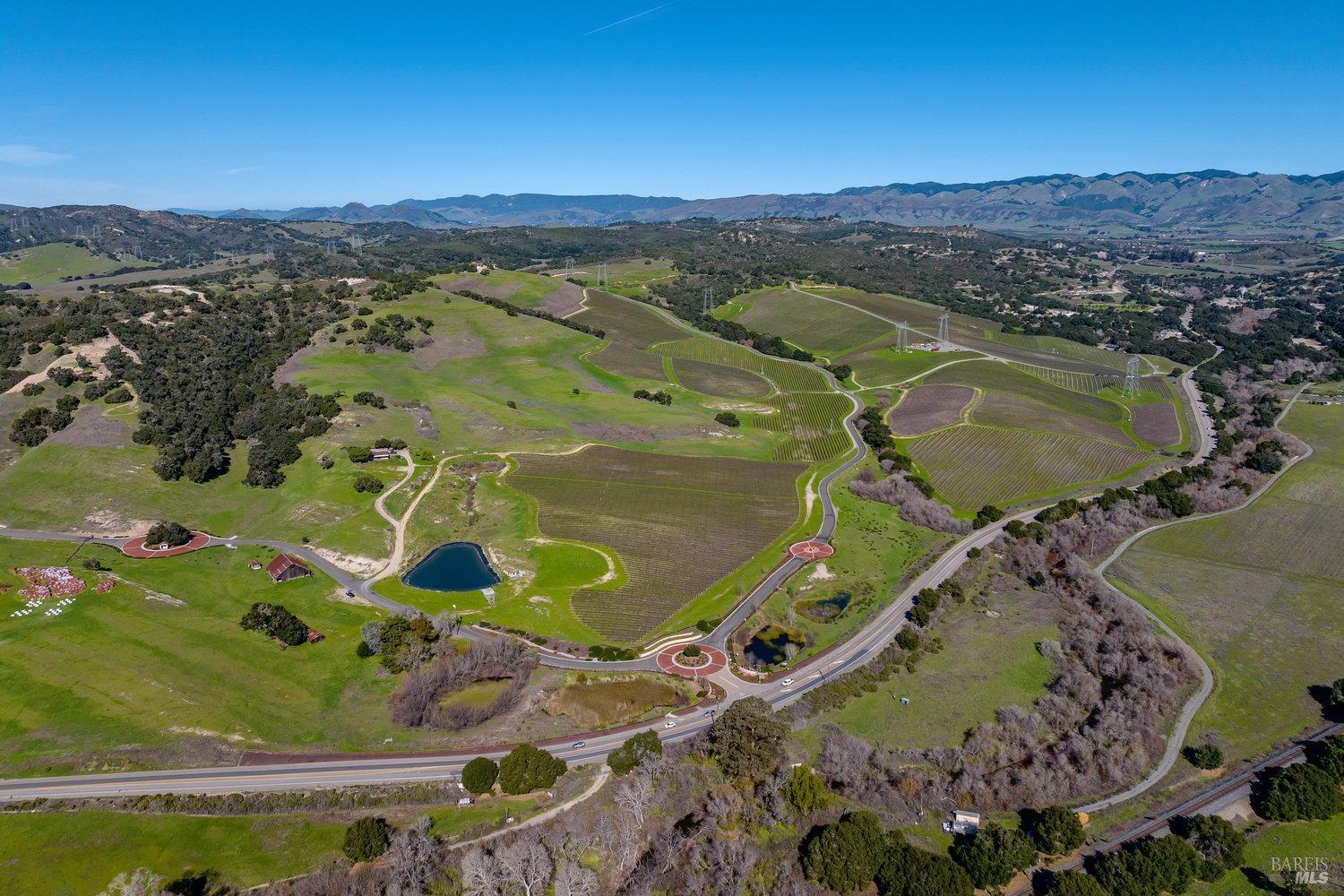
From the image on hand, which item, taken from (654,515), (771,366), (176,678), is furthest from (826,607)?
(771,366)

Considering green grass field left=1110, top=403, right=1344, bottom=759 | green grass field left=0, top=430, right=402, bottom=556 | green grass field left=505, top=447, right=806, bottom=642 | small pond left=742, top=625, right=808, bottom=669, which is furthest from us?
green grass field left=0, top=430, right=402, bottom=556

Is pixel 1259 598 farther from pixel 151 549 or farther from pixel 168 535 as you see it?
pixel 151 549

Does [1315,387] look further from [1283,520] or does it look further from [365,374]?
[365,374]

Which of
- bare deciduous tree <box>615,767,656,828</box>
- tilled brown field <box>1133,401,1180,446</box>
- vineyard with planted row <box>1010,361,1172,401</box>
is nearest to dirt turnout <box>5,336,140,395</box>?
bare deciduous tree <box>615,767,656,828</box>

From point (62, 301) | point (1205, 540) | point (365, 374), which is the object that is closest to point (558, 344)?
point (365, 374)

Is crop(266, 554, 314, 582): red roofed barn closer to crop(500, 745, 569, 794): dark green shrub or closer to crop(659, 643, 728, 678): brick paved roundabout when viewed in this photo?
crop(500, 745, 569, 794): dark green shrub

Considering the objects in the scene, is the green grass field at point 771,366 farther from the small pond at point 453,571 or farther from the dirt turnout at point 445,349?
the small pond at point 453,571
